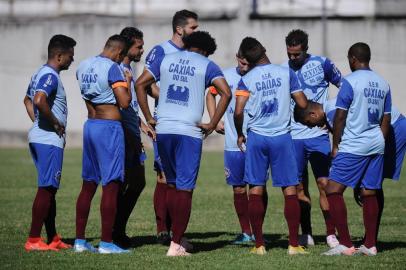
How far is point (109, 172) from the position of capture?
1141 cm

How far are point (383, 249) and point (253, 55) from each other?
288 centimetres

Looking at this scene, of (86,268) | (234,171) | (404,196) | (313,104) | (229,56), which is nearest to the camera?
(86,268)

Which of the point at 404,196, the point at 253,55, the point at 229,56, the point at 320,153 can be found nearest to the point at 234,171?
the point at 320,153

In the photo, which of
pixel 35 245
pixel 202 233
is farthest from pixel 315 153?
pixel 35 245

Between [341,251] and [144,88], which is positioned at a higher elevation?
[144,88]

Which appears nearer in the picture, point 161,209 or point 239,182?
point 161,209

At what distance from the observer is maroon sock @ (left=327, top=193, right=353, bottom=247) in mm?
11305

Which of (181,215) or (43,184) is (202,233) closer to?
(181,215)

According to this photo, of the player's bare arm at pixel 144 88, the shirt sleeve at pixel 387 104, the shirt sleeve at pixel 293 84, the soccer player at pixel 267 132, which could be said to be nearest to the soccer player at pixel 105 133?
the player's bare arm at pixel 144 88

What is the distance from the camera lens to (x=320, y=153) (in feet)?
41.8

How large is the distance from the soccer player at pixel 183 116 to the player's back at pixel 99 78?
1.16ft

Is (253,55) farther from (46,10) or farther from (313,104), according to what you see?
(46,10)

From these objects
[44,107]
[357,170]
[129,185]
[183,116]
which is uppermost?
[44,107]

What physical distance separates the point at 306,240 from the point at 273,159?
165cm
